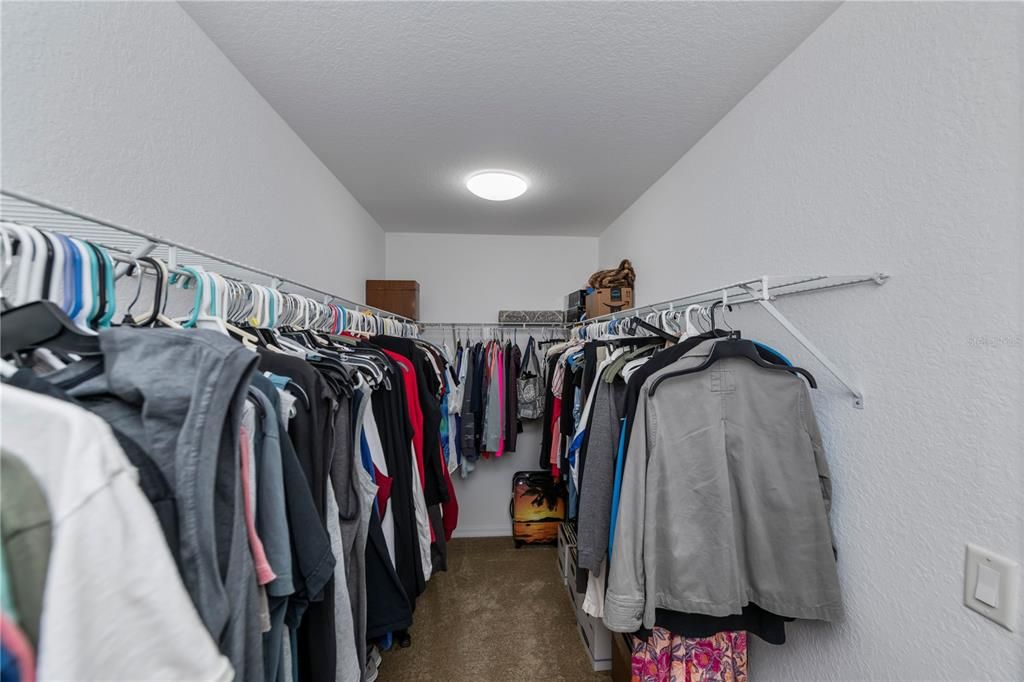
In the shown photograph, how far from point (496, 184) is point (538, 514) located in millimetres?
2364

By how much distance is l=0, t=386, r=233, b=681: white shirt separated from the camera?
1.05 feet

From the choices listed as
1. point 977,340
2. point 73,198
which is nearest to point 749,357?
point 977,340

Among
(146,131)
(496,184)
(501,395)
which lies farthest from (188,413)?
(501,395)

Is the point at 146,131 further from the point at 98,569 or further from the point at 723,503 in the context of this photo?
the point at 723,503

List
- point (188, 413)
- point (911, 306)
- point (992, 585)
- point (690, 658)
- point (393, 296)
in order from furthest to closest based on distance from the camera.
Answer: point (393, 296)
point (690, 658)
point (911, 306)
point (992, 585)
point (188, 413)

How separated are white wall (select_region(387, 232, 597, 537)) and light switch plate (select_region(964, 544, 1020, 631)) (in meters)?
2.66

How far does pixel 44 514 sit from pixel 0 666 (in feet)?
0.35

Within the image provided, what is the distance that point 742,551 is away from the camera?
1.08 meters

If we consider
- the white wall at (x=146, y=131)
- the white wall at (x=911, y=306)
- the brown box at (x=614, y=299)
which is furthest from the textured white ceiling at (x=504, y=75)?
the brown box at (x=614, y=299)

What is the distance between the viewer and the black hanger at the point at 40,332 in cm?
49

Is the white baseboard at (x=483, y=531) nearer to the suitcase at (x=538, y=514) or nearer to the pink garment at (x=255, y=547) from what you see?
the suitcase at (x=538, y=514)

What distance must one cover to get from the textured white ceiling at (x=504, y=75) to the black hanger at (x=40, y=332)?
109cm

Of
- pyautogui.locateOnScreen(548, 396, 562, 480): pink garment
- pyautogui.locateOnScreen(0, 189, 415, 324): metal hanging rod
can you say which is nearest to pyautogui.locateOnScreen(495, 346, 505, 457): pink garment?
pyautogui.locateOnScreen(548, 396, 562, 480): pink garment

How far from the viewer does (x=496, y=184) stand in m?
2.13
